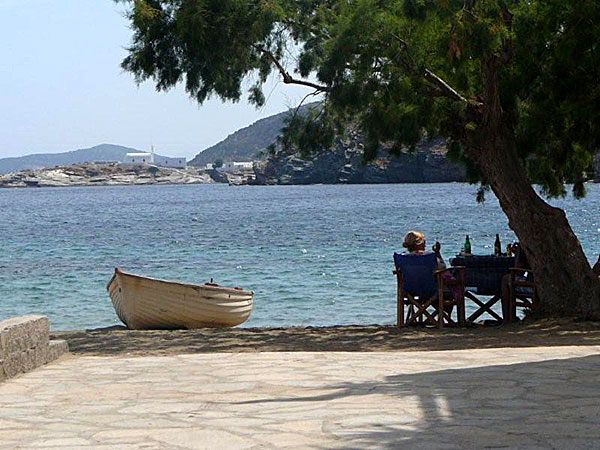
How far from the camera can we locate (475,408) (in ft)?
18.3

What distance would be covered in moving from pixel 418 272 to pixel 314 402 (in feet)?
20.1

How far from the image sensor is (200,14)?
37.9 ft

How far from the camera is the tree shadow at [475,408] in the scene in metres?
4.82

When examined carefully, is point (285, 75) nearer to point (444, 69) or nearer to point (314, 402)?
point (444, 69)

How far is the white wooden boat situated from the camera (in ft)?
46.0

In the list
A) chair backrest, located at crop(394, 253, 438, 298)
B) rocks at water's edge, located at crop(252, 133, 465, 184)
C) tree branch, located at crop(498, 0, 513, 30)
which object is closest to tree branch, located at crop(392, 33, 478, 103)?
tree branch, located at crop(498, 0, 513, 30)

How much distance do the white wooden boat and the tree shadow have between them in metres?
7.44

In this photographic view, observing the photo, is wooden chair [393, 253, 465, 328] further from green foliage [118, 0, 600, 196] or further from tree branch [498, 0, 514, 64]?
tree branch [498, 0, 514, 64]

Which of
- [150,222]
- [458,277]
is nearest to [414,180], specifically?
[150,222]

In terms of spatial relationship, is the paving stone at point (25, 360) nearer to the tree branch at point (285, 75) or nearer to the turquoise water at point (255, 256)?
the tree branch at point (285, 75)

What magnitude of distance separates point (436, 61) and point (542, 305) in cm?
302

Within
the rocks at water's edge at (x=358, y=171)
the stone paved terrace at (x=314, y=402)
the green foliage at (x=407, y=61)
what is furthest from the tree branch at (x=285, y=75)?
the rocks at water's edge at (x=358, y=171)

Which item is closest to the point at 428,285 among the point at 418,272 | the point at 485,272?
the point at 418,272

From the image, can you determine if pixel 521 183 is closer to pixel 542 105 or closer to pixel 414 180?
pixel 542 105
